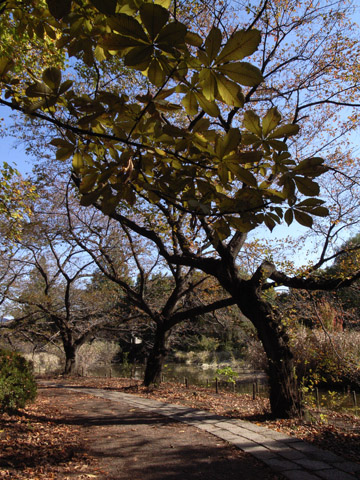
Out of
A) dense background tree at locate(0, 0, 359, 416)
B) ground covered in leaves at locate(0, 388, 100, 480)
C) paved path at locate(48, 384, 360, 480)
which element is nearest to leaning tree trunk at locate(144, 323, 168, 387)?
paved path at locate(48, 384, 360, 480)

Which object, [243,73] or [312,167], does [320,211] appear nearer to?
[312,167]

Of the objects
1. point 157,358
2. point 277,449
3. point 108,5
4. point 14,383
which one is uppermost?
point 108,5

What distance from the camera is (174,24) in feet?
2.99

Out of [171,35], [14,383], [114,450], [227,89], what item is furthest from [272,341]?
[171,35]

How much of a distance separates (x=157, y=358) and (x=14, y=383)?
14.8 ft

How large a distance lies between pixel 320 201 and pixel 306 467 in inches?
139

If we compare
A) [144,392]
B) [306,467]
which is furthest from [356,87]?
[144,392]

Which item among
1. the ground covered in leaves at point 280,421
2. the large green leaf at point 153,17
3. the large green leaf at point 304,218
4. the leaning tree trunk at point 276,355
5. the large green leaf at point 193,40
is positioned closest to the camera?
the large green leaf at point 153,17

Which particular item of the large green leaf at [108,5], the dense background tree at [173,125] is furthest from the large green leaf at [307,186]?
the large green leaf at [108,5]

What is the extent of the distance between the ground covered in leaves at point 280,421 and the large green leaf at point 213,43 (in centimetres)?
459

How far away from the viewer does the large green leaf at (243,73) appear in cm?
102

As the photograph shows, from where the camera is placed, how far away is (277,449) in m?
4.07

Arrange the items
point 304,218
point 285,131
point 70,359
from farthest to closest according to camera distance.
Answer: point 70,359, point 304,218, point 285,131

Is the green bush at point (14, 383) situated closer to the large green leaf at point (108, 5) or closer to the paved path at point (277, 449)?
the paved path at point (277, 449)
